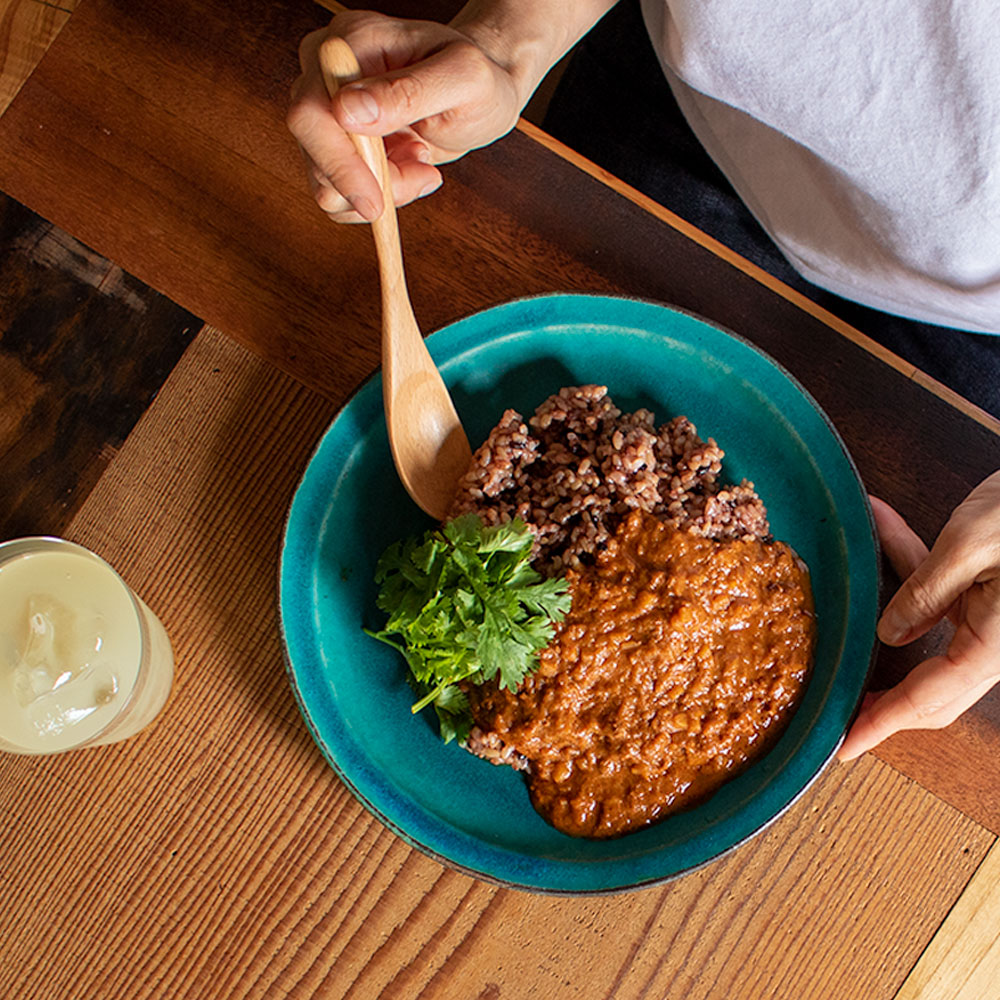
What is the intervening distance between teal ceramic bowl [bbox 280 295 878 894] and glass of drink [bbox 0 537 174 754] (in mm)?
318

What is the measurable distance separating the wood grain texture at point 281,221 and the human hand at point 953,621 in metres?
0.27

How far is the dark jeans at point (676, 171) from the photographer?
2.05 metres

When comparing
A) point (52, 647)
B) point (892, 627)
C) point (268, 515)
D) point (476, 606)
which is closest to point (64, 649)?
point (52, 647)

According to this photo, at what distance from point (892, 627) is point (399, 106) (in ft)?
4.41

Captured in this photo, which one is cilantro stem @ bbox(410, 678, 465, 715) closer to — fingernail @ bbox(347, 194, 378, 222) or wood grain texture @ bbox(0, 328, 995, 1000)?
wood grain texture @ bbox(0, 328, 995, 1000)

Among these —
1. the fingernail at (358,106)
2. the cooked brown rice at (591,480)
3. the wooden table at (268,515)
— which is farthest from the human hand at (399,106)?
the cooked brown rice at (591,480)

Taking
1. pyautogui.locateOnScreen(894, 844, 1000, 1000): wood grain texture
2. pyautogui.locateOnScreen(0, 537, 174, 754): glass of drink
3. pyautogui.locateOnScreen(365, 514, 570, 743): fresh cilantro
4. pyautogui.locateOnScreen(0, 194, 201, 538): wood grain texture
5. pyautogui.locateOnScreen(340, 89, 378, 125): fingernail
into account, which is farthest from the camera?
pyautogui.locateOnScreen(0, 194, 201, 538): wood grain texture

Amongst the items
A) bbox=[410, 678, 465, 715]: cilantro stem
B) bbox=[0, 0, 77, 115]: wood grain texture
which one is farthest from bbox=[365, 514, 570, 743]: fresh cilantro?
bbox=[0, 0, 77, 115]: wood grain texture

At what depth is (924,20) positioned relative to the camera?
4.60 ft

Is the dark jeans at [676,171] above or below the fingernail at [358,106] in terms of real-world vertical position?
below

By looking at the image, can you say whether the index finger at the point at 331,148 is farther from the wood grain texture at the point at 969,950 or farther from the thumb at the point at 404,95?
the wood grain texture at the point at 969,950

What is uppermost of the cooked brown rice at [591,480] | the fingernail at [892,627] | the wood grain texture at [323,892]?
the cooked brown rice at [591,480]

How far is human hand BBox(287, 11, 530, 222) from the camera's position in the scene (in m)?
1.44

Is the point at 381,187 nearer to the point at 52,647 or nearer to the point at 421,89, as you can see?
the point at 421,89
